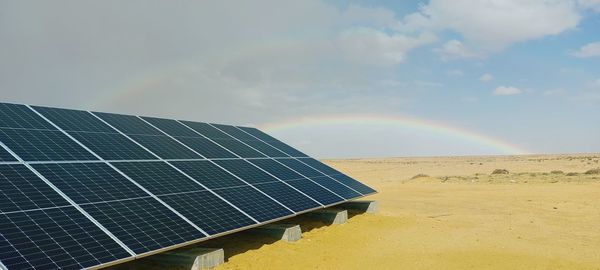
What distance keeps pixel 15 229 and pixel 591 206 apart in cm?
2556

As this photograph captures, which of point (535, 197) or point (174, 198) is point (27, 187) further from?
point (535, 197)

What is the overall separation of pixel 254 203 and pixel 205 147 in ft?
15.6

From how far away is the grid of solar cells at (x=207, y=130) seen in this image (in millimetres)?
20055

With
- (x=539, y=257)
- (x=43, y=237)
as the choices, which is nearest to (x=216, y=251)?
(x=43, y=237)

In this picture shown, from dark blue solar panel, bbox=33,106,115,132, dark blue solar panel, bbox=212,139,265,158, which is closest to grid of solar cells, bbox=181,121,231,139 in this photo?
dark blue solar panel, bbox=212,139,265,158

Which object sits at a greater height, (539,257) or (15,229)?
(15,229)

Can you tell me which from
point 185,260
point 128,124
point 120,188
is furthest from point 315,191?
point 120,188

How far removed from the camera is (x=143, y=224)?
389 inches

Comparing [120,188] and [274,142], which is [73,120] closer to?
[120,188]

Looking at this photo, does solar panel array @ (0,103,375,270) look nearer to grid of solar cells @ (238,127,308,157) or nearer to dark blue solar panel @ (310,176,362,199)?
dark blue solar panel @ (310,176,362,199)

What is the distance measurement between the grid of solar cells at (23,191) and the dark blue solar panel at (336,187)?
449 inches

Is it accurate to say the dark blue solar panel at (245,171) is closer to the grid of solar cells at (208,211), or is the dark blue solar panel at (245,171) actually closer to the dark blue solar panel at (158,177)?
the dark blue solar panel at (158,177)

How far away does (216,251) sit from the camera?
1125cm

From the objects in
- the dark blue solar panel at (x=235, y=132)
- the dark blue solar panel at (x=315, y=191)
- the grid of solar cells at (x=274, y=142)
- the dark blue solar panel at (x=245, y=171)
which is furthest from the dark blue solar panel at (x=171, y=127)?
the grid of solar cells at (x=274, y=142)
